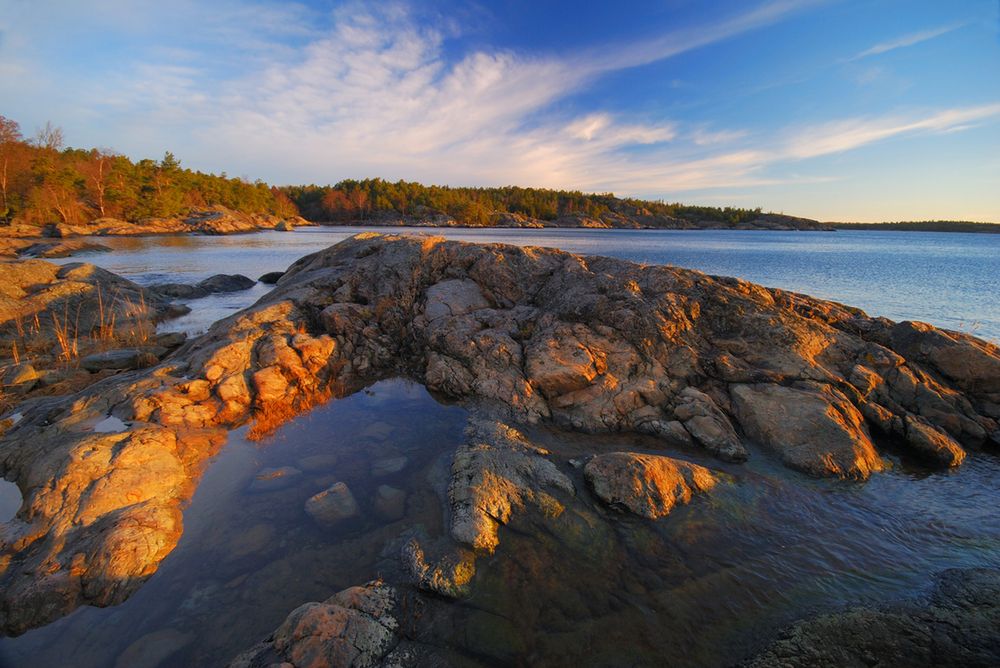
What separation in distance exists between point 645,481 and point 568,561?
1.88 metres

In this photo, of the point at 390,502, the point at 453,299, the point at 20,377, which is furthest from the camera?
the point at 453,299

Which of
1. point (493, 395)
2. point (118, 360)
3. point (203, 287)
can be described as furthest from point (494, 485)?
point (203, 287)

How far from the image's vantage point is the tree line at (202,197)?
58156 millimetres

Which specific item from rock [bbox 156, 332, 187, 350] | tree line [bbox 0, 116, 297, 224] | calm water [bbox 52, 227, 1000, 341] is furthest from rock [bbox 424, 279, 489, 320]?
tree line [bbox 0, 116, 297, 224]

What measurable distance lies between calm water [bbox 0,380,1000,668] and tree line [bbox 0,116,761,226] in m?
82.4

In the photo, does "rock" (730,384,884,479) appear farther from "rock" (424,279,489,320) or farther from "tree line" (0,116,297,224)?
"tree line" (0,116,297,224)

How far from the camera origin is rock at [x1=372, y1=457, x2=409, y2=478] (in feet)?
23.2

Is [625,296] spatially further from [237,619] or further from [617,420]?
[237,619]

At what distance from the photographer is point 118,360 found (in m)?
11.5

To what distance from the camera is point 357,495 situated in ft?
21.2

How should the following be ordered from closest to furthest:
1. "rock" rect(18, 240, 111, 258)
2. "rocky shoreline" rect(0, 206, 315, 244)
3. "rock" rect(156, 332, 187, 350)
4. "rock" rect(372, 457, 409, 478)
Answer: "rock" rect(372, 457, 409, 478), "rock" rect(156, 332, 187, 350), "rock" rect(18, 240, 111, 258), "rocky shoreline" rect(0, 206, 315, 244)

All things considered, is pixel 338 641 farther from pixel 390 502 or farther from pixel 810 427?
pixel 810 427

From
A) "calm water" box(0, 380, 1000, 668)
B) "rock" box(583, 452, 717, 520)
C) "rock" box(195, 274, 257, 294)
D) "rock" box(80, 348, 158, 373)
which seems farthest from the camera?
"rock" box(195, 274, 257, 294)

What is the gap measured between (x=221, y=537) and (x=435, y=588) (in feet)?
10.6
